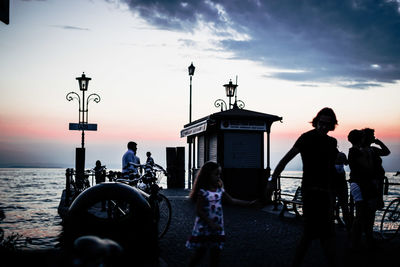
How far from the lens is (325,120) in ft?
18.2

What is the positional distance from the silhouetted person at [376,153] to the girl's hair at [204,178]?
3.79 metres

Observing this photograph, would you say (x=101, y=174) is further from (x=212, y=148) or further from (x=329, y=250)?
(x=329, y=250)

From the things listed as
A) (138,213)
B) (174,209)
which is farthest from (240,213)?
(138,213)

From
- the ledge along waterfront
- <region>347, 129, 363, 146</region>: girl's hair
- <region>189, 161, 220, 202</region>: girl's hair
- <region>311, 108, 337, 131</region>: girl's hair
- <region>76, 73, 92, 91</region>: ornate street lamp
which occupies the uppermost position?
<region>76, 73, 92, 91</region>: ornate street lamp

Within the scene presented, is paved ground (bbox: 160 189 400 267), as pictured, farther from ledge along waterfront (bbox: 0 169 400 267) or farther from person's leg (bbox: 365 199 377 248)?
person's leg (bbox: 365 199 377 248)

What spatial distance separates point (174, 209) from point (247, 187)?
12.1 feet

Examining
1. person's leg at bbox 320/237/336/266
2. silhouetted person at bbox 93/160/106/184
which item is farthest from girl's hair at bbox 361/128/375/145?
silhouetted person at bbox 93/160/106/184

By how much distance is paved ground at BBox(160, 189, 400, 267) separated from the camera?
22.7 feet

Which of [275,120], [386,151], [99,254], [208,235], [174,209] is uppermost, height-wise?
[275,120]

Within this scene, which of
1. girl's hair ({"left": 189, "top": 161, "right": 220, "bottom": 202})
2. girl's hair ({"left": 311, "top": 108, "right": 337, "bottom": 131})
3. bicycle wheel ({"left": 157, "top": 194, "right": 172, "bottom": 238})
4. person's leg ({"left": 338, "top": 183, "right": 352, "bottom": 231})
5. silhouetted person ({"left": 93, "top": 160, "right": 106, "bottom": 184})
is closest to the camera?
girl's hair ({"left": 189, "top": 161, "right": 220, "bottom": 202})

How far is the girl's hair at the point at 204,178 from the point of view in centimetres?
520

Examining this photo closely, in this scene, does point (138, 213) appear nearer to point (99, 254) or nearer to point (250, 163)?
point (99, 254)

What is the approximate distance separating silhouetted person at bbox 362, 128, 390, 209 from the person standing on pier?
2665mm

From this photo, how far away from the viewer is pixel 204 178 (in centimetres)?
521
